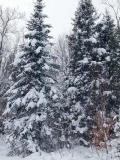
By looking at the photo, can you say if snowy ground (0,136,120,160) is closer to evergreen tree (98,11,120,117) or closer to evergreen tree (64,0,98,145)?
evergreen tree (64,0,98,145)

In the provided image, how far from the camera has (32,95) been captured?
20.0 metres

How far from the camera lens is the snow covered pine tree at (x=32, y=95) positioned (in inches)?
786

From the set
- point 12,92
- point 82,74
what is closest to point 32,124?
point 12,92

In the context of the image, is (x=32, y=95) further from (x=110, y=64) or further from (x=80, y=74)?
(x=110, y=64)

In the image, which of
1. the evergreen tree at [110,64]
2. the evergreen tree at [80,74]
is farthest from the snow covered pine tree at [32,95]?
the evergreen tree at [110,64]

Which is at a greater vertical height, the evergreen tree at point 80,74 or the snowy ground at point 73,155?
the evergreen tree at point 80,74

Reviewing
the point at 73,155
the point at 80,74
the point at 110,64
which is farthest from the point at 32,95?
the point at 110,64

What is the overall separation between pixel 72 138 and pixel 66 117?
156 centimetres

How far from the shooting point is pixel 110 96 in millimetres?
21766

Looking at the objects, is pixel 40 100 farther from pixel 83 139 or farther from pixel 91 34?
pixel 91 34

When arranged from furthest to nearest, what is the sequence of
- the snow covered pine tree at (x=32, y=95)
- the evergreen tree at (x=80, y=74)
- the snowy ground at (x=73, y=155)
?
the evergreen tree at (x=80, y=74) < the snow covered pine tree at (x=32, y=95) < the snowy ground at (x=73, y=155)

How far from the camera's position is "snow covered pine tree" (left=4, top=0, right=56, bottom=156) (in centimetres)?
1997

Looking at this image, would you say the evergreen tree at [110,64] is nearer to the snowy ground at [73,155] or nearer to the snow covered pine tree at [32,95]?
the snowy ground at [73,155]

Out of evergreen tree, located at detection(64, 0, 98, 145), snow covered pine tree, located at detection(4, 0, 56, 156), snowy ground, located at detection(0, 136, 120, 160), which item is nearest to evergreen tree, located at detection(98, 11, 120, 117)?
evergreen tree, located at detection(64, 0, 98, 145)
